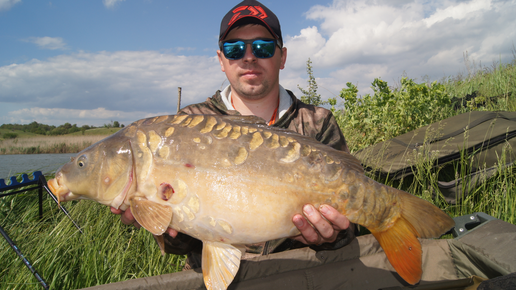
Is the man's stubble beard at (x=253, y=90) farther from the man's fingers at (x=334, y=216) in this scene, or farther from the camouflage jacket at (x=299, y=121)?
the man's fingers at (x=334, y=216)

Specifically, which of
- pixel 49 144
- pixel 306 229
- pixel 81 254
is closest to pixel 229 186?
pixel 306 229

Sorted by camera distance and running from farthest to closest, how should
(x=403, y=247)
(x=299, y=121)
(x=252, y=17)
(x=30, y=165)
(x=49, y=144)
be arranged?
(x=49, y=144) < (x=30, y=165) < (x=299, y=121) < (x=252, y=17) < (x=403, y=247)

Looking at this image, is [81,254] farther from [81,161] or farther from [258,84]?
[258,84]

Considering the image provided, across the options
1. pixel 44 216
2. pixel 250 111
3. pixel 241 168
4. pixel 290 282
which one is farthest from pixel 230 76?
pixel 44 216

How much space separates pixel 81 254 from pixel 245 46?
1639 mm

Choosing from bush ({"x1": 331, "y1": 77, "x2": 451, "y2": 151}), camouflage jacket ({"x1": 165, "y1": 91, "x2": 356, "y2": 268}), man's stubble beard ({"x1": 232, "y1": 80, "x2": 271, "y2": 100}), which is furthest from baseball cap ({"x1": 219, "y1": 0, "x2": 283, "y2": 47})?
bush ({"x1": 331, "y1": 77, "x2": 451, "y2": 151})

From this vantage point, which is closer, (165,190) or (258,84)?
(165,190)

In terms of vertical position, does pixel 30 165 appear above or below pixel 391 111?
below

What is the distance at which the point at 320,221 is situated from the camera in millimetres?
1112

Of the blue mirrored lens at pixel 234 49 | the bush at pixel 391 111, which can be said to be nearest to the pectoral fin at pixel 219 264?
the blue mirrored lens at pixel 234 49

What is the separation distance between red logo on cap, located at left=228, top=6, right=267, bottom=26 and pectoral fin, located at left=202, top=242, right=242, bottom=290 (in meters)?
1.23

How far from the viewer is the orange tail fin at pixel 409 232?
1.11 m

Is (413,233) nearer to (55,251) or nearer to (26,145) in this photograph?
(55,251)

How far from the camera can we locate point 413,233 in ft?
3.71
